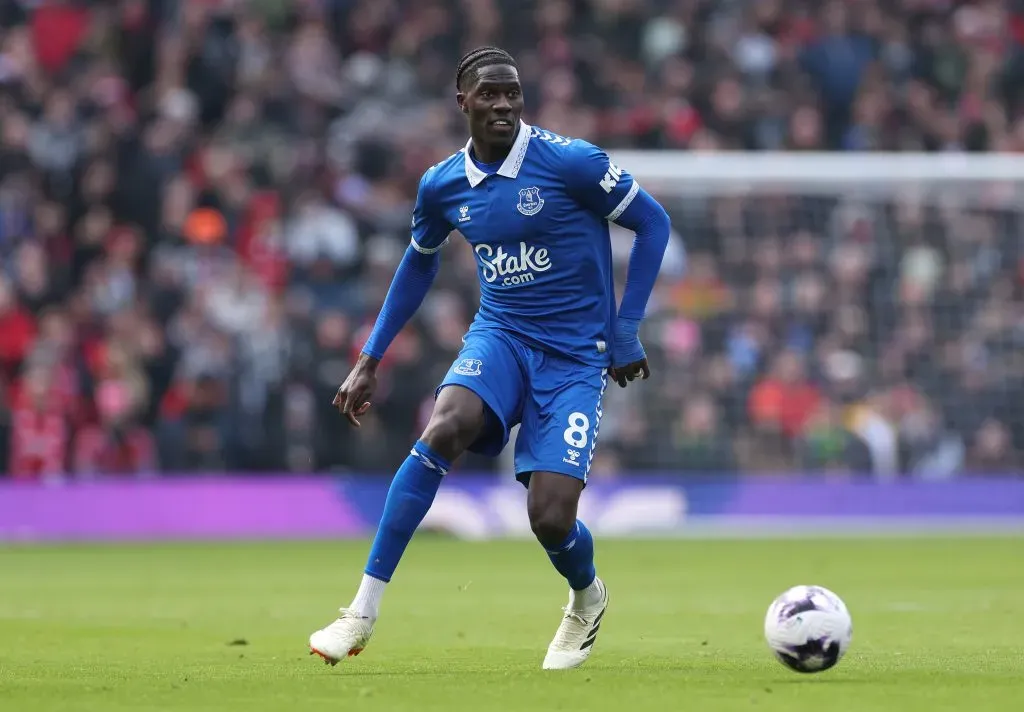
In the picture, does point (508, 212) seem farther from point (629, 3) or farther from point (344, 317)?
point (629, 3)

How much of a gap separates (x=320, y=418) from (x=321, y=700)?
13149mm

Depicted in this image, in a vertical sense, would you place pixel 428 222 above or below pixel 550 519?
above

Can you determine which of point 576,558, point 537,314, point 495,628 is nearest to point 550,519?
point 576,558

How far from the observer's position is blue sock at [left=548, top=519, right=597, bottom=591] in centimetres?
820

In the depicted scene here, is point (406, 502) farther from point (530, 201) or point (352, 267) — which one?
point (352, 267)

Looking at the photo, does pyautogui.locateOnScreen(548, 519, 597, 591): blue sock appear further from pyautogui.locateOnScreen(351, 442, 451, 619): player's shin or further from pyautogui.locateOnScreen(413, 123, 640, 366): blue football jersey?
pyautogui.locateOnScreen(413, 123, 640, 366): blue football jersey

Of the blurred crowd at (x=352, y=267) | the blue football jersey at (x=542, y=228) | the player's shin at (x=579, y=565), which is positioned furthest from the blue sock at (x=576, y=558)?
the blurred crowd at (x=352, y=267)

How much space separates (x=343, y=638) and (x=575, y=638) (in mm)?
1188

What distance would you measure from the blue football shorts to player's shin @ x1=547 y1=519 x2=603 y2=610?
334 mm

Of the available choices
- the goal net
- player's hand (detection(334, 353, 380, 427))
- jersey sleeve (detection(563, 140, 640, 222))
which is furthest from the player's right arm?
the goal net

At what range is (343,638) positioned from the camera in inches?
299

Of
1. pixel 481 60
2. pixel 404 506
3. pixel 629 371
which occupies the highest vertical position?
pixel 481 60

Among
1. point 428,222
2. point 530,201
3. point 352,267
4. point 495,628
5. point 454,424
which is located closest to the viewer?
point 454,424

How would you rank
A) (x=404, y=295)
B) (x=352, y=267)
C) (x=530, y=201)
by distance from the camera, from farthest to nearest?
(x=352, y=267) < (x=404, y=295) < (x=530, y=201)
